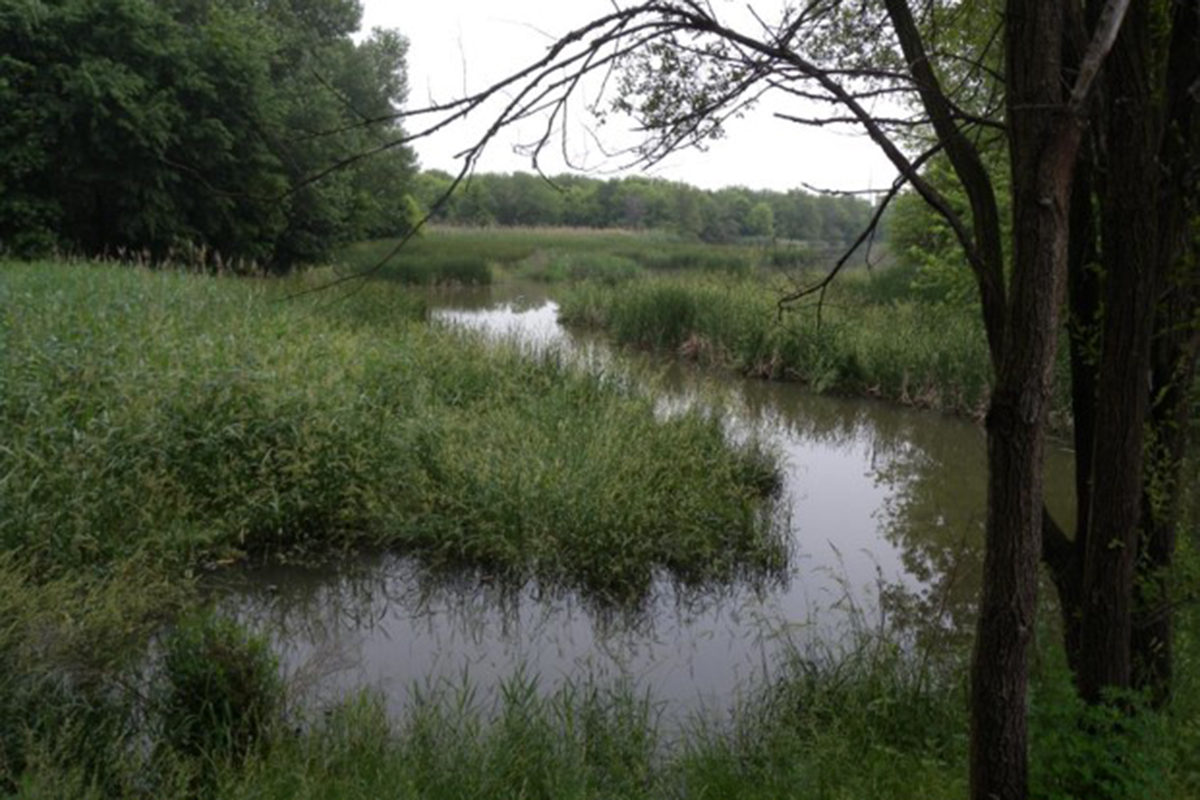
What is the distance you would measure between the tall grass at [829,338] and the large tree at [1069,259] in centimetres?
679

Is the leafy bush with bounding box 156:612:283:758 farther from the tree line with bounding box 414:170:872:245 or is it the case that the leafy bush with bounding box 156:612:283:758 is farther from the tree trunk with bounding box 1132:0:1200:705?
the tree line with bounding box 414:170:872:245

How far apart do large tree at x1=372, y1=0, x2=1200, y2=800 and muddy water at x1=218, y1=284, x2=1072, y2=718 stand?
4.17 ft

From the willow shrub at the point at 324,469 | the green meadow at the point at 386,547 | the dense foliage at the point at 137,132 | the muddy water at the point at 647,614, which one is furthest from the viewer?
the dense foliage at the point at 137,132

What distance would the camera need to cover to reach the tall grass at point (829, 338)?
12.1 metres

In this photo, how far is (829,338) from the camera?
13688 mm

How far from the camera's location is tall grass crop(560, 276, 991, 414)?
39.7 feet

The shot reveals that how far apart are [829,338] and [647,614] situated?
350 inches

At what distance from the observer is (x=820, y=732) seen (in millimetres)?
3873

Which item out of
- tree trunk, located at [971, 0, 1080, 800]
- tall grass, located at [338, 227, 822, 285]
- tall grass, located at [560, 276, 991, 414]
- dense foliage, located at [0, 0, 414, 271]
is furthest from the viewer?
tall grass, located at [338, 227, 822, 285]

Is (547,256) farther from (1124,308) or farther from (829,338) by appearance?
(1124,308)

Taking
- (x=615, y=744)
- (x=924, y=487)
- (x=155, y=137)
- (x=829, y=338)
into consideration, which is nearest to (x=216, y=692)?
(x=615, y=744)

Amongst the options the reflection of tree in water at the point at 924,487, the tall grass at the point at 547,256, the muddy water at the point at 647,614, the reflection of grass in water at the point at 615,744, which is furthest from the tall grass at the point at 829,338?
the reflection of grass in water at the point at 615,744

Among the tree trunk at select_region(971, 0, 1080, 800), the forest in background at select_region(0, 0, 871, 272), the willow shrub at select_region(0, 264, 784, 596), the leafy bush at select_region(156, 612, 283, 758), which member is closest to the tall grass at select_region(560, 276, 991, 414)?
the forest in background at select_region(0, 0, 871, 272)

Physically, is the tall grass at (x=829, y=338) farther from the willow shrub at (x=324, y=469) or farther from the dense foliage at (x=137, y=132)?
the dense foliage at (x=137, y=132)
